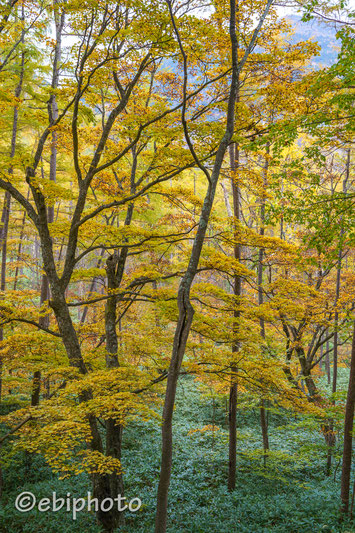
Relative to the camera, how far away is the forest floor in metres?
6.59

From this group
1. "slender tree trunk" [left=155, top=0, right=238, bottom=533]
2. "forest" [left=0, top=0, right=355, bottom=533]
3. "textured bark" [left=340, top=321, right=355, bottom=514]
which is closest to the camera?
"slender tree trunk" [left=155, top=0, right=238, bottom=533]

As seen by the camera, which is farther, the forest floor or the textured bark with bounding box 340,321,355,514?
the forest floor

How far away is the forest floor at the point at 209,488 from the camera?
259 inches

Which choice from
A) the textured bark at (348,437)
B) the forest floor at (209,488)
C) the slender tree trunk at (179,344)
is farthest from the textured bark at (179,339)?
the textured bark at (348,437)

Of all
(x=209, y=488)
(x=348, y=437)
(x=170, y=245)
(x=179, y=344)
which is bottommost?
(x=209, y=488)

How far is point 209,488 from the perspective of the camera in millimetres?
8484

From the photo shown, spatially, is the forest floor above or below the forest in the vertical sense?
below

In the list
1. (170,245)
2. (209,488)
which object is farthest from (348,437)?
(170,245)

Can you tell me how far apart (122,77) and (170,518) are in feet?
34.8

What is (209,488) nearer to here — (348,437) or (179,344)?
(348,437)

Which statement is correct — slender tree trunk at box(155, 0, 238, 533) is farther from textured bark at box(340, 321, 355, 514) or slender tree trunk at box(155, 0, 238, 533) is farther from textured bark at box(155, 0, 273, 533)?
textured bark at box(340, 321, 355, 514)

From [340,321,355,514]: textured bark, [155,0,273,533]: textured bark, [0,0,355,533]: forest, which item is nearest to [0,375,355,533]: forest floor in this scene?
[0,0,355,533]: forest

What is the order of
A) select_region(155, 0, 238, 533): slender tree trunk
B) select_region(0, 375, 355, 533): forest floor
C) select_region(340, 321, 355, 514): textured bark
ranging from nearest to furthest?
select_region(155, 0, 238, 533): slender tree trunk → select_region(340, 321, 355, 514): textured bark → select_region(0, 375, 355, 533): forest floor

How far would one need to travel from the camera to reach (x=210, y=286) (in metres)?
6.61
